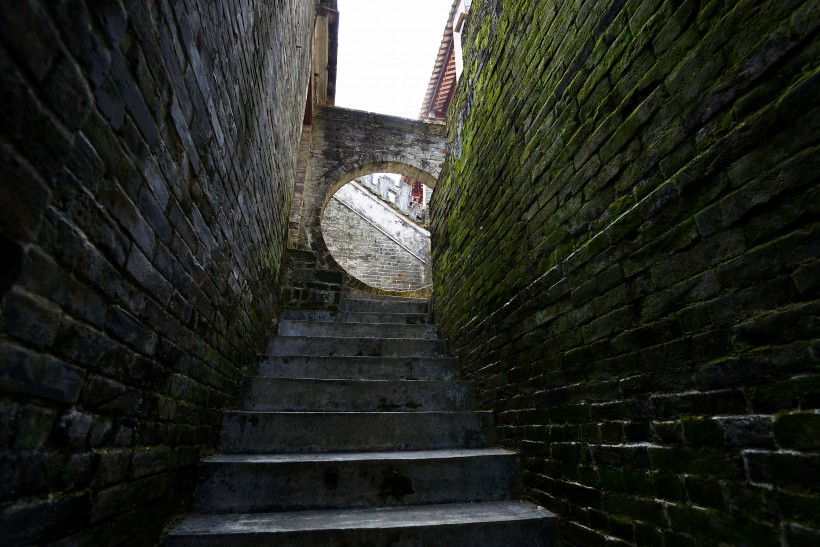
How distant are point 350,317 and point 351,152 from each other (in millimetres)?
4885

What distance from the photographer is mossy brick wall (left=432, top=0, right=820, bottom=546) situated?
0.97 metres

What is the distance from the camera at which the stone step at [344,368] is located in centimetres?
308

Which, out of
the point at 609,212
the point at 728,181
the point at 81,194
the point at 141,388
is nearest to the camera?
the point at 81,194

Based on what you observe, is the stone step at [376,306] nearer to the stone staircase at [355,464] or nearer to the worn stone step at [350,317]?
the worn stone step at [350,317]

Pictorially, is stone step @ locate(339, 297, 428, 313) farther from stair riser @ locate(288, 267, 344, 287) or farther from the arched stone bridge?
the arched stone bridge

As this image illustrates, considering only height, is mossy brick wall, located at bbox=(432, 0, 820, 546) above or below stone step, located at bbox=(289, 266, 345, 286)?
below

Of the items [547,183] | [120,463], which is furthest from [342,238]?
[120,463]

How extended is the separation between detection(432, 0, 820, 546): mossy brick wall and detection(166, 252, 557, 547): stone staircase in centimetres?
32

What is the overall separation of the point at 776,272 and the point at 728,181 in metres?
0.31

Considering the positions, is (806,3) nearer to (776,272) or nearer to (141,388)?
(776,272)

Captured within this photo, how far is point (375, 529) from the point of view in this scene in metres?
1.73

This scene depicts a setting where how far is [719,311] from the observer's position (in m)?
1.14

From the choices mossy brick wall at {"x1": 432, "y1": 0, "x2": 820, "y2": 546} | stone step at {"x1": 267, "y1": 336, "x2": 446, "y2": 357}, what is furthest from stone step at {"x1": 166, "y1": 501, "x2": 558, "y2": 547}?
stone step at {"x1": 267, "y1": 336, "x2": 446, "y2": 357}

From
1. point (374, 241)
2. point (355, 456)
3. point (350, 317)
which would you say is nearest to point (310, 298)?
point (350, 317)
